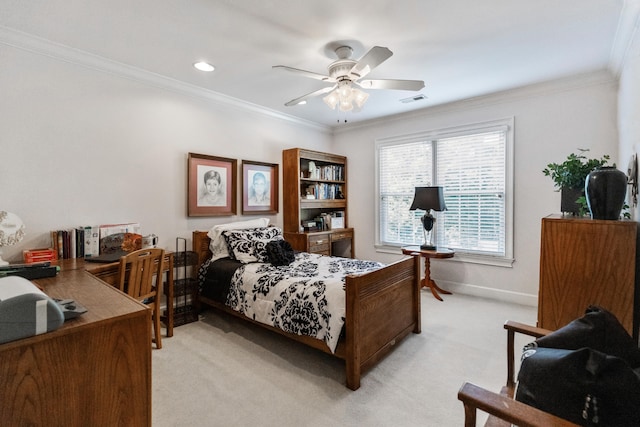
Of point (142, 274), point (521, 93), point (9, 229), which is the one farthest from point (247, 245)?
point (521, 93)

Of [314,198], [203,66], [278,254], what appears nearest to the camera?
[203,66]

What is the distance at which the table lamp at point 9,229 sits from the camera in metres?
2.02

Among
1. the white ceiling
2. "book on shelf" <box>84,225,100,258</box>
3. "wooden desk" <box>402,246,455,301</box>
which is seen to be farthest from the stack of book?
"wooden desk" <box>402,246,455,301</box>

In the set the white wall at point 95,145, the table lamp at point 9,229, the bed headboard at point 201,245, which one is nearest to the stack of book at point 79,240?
the white wall at point 95,145

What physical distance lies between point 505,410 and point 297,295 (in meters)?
1.61

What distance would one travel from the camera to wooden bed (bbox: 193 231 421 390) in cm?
202

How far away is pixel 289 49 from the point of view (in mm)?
2512

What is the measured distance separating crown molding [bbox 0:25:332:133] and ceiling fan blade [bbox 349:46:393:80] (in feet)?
6.39

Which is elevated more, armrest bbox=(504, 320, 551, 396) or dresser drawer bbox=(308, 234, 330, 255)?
dresser drawer bbox=(308, 234, 330, 255)

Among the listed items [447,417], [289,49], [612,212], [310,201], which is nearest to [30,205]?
[289,49]

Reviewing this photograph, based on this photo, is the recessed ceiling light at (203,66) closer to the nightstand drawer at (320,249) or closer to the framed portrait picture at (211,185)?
the framed portrait picture at (211,185)

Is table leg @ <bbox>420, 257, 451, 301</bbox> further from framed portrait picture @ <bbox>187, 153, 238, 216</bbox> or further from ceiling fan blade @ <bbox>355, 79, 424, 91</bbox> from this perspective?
framed portrait picture @ <bbox>187, 153, 238, 216</bbox>

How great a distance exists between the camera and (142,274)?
2.39m

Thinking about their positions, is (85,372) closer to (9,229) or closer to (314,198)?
(9,229)
